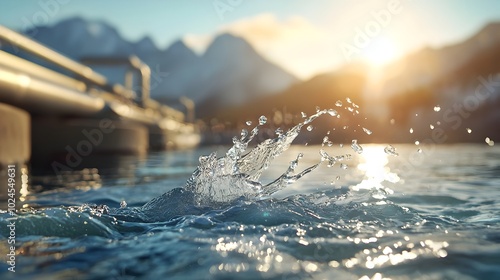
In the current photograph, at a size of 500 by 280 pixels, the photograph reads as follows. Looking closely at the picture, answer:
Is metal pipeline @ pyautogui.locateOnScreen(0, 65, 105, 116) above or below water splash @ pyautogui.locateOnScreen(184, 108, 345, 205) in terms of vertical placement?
above

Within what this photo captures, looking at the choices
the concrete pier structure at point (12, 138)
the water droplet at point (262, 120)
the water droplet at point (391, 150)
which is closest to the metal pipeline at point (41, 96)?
the concrete pier structure at point (12, 138)

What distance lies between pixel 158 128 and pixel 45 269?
1950 cm

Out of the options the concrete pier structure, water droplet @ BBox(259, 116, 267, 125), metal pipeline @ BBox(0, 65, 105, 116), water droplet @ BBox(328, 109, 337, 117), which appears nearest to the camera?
water droplet @ BBox(259, 116, 267, 125)

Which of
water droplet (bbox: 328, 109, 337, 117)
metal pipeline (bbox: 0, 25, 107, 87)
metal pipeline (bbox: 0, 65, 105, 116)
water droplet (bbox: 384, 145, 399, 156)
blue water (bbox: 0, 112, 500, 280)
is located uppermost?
metal pipeline (bbox: 0, 25, 107, 87)

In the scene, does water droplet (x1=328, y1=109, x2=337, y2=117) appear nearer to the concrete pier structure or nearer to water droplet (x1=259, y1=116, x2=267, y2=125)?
water droplet (x1=259, y1=116, x2=267, y2=125)

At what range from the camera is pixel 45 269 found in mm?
2033

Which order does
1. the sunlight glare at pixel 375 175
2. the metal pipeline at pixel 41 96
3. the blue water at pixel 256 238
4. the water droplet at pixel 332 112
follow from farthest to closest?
the metal pipeline at pixel 41 96, the sunlight glare at pixel 375 175, the water droplet at pixel 332 112, the blue water at pixel 256 238

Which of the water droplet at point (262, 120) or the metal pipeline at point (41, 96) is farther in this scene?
the metal pipeline at point (41, 96)

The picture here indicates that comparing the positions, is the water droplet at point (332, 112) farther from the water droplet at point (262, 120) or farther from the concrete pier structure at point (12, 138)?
the concrete pier structure at point (12, 138)

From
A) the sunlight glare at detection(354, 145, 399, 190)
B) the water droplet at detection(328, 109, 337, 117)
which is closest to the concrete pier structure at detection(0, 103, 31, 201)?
the water droplet at detection(328, 109, 337, 117)

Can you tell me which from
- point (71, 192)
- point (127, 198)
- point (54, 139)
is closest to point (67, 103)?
point (54, 139)

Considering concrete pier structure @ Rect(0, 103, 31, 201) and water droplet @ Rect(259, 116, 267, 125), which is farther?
concrete pier structure @ Rect(0, 103, 31, 201)

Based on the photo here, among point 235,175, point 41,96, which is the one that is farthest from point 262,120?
point 41,96

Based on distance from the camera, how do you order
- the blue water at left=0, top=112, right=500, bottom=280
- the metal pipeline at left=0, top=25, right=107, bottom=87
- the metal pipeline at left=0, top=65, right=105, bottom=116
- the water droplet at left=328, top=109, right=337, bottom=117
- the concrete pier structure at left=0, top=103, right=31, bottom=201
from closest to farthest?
the blue water at left=0, top=112, right=500, bottom=280 < the water droplet at left=328, top=109, right=337, bottom=117 < the concrete pier structure at left=0, top=103, right=31, bottom=201 < the metal pipeline at left=0, top=65, right=105, bottom=116 < the metal pipeline at left=0, top=25, right=107, bottom=87
